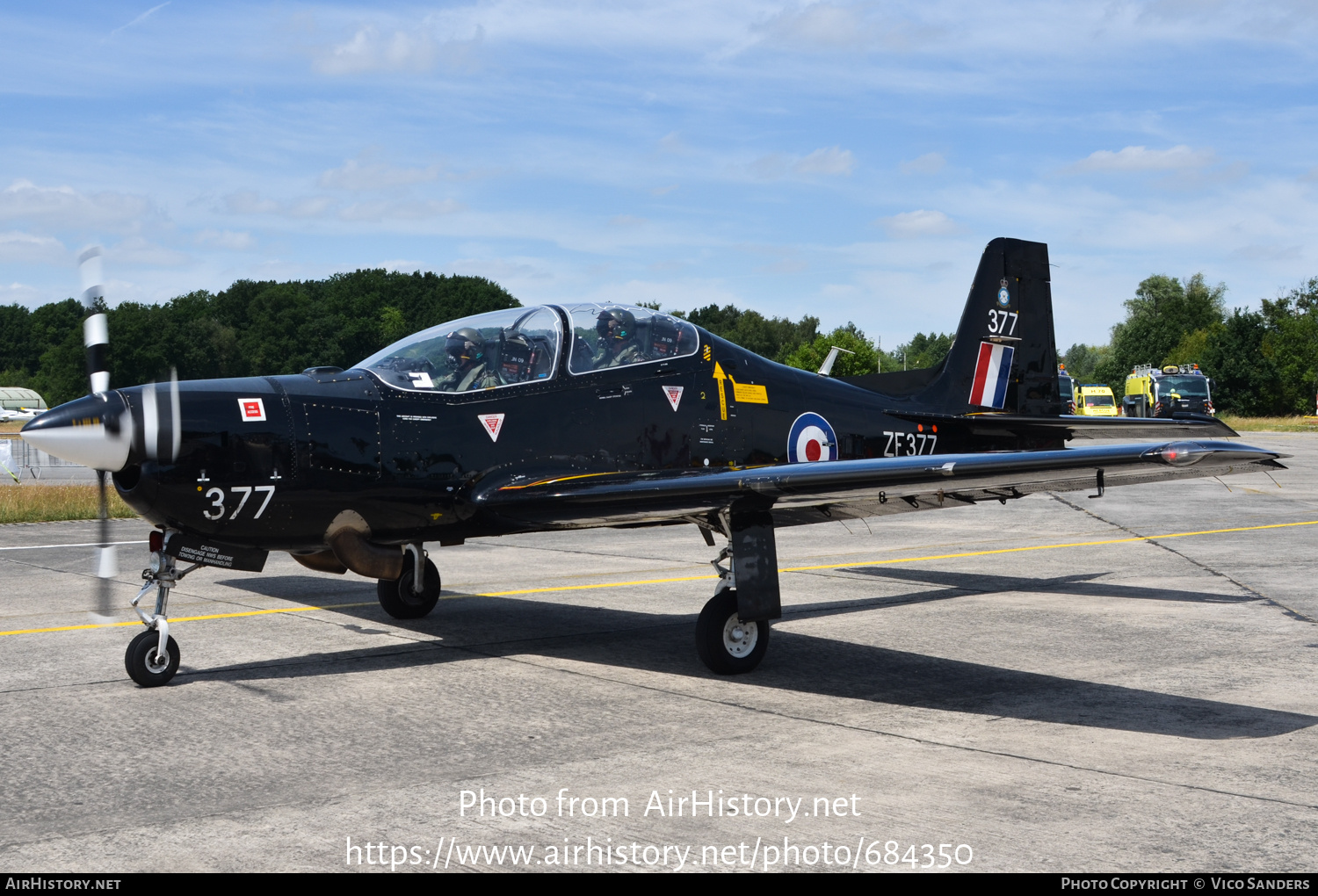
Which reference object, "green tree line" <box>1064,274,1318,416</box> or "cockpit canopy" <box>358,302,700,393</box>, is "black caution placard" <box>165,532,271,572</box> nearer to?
"cockpit canopy" <box>358,302,700,393</box>

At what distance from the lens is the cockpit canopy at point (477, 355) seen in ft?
25.9

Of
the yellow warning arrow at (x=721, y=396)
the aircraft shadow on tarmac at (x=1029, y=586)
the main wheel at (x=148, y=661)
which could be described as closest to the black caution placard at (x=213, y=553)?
the main wheel at (x=148, y=661)

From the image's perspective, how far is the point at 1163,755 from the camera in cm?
543

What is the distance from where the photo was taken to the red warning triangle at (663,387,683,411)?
8.61m

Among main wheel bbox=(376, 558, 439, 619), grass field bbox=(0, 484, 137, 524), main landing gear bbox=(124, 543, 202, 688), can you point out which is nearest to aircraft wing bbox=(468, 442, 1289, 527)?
main wheel bbox=(376, 558, 439, 619)

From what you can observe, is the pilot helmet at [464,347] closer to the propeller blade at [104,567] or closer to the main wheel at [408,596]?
the main wheel at [408,596]

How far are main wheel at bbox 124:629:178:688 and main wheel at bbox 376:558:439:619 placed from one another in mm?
2453

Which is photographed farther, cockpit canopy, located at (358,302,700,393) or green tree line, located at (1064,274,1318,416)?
green tree line, located at (1064,274,1318,416)

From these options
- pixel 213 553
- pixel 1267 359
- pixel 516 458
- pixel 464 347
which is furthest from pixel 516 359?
pixel 1267 359

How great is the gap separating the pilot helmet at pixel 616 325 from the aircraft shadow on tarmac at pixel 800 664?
2.34m

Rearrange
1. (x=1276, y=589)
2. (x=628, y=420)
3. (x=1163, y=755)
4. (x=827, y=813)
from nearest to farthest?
(x=827, y=813) → (x=1163, y=755) → (x=628, y=420) → (x=1276, y=589)
